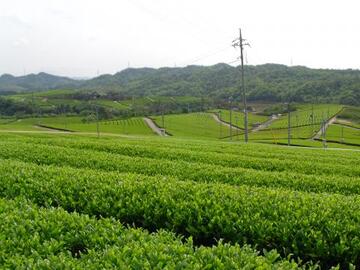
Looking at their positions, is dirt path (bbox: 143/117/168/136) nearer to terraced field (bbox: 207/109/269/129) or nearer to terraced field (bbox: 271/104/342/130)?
terraced field (bbox: 207/109/269/129)

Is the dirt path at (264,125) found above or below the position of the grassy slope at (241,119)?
below

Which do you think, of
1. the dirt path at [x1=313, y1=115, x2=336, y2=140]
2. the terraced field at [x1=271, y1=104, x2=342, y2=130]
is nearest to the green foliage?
the dirt path at [x1=313, y1=115, x2=336, y2=140]

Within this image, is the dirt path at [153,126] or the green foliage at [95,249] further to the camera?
the dirt path at [153,126]

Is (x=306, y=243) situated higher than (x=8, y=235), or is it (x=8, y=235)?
(x=8, y=235)

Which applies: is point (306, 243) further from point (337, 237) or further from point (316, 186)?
point (316, 186)

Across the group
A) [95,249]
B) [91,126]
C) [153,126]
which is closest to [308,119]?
[153,126]

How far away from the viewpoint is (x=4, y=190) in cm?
973

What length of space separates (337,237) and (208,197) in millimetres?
2724

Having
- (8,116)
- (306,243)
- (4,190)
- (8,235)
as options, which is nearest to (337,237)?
(306,243)

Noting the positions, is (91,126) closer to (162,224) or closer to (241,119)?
(241,119)

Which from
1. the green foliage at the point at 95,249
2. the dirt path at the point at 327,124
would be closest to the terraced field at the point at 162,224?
the green foliage at the point at 95,249

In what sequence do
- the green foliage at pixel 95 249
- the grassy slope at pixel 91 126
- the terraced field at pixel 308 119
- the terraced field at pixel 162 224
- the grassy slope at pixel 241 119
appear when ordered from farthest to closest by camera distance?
the grassy slope at pixel 241 119 → the terraced field at pixel 308 119 → the grassy slope at pixel 91 126 → the terraced field at pixel 162 224 → the green foliage at pixel 95 249

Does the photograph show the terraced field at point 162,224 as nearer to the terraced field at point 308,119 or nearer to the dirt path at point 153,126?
the dirt path at point 153,126

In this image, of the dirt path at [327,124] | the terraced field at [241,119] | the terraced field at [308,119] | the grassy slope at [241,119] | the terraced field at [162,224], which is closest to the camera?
the terraced field at [162,224]
